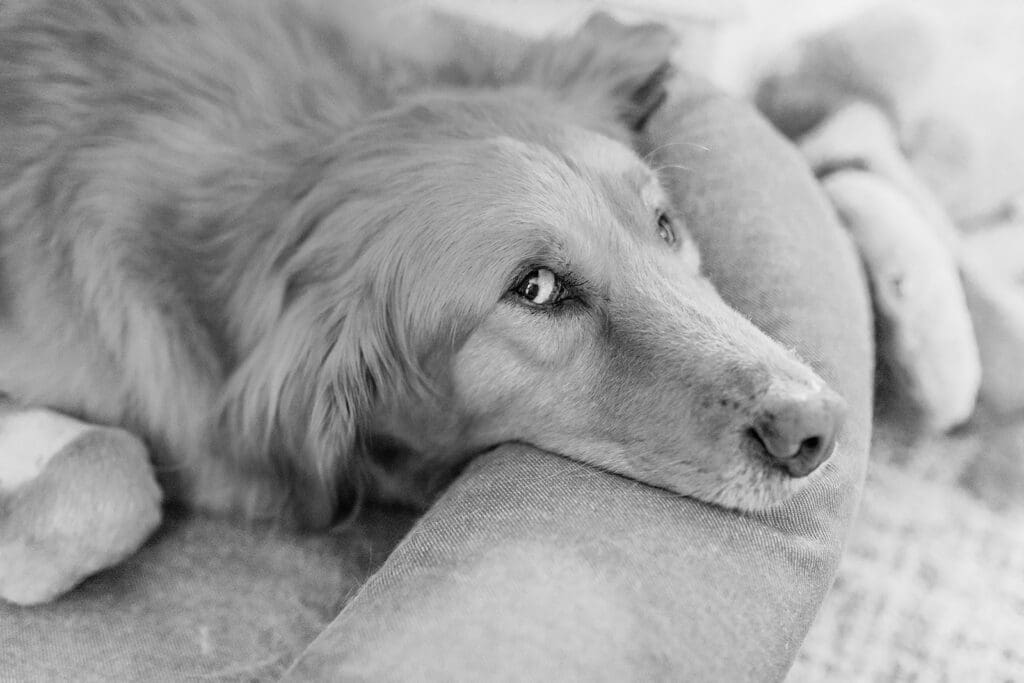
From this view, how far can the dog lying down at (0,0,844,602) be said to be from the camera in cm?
144

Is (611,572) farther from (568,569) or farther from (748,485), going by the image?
(748,485)

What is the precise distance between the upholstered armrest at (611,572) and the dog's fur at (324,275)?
87 millimetres

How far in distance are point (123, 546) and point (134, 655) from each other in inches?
8.0

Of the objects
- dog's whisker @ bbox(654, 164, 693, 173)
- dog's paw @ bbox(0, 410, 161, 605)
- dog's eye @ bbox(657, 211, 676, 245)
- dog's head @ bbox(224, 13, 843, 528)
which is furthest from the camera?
dog's whisker @ bbox(654, 164, 693, 173)

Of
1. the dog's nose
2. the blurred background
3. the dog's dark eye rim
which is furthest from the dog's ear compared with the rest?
the dog's nose

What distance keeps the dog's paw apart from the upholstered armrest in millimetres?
575

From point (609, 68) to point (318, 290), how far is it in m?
0.92

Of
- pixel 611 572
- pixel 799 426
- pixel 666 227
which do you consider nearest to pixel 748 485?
pixel 799 426

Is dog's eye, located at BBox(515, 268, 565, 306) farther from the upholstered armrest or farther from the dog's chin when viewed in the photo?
the dog's chin

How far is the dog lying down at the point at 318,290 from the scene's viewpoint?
1438 mm

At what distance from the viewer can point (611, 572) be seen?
123cm

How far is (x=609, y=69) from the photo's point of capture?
1.99m

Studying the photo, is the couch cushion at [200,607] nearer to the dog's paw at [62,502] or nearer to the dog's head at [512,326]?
the dog's paw at [62,502]

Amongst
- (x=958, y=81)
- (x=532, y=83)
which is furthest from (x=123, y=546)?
(x=958, y=81)
